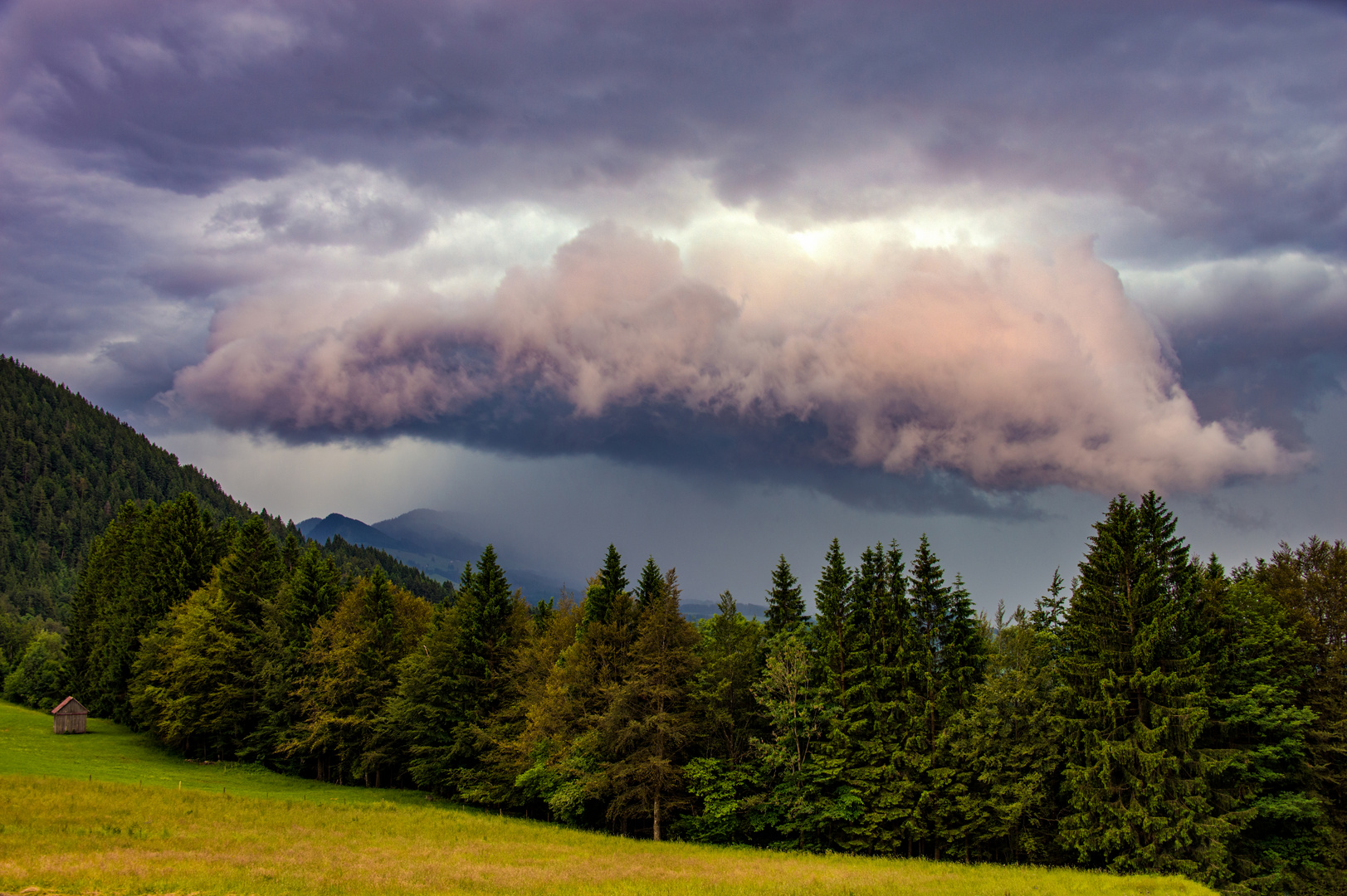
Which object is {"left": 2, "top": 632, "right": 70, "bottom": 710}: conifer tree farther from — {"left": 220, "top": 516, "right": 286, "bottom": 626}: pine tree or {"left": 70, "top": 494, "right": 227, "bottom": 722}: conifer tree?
{"left": 220, "top": 516, "right": 286, "bottom": 626}: pine tree

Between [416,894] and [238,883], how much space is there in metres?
5.61

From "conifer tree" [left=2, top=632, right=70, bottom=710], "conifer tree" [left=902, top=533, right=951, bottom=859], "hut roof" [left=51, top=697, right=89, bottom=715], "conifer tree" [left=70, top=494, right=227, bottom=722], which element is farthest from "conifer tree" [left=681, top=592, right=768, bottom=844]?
"conifer tree" [left=2, top=632, right=70, bottom=710]

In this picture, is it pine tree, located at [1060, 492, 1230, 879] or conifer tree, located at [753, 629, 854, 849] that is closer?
pine tree, located at [1060, 492, 1230, 879]

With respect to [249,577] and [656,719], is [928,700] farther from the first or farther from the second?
[249,577]

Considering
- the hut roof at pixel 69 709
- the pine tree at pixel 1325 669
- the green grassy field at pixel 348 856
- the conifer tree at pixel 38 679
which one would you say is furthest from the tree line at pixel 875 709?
the conifer tree at pixel 38 679

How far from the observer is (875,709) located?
48.0 meters

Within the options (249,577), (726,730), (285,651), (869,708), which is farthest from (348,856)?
(249,577)

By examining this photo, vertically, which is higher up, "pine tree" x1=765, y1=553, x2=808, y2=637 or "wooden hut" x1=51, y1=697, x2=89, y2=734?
"pine tree" x1=765, y1=553, x2=808, y2=637

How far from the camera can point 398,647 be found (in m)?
67.4

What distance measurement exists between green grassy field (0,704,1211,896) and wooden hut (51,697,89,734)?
62.5ft

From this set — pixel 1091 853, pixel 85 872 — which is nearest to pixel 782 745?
pixel 1091 853

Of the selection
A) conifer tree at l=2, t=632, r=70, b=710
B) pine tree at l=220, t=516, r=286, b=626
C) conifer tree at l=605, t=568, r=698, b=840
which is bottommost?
conifer tree at l=2, t=632, r=70, b=710

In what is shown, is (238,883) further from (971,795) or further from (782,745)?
(971,795)

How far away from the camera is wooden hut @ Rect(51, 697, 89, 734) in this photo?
6819cm
